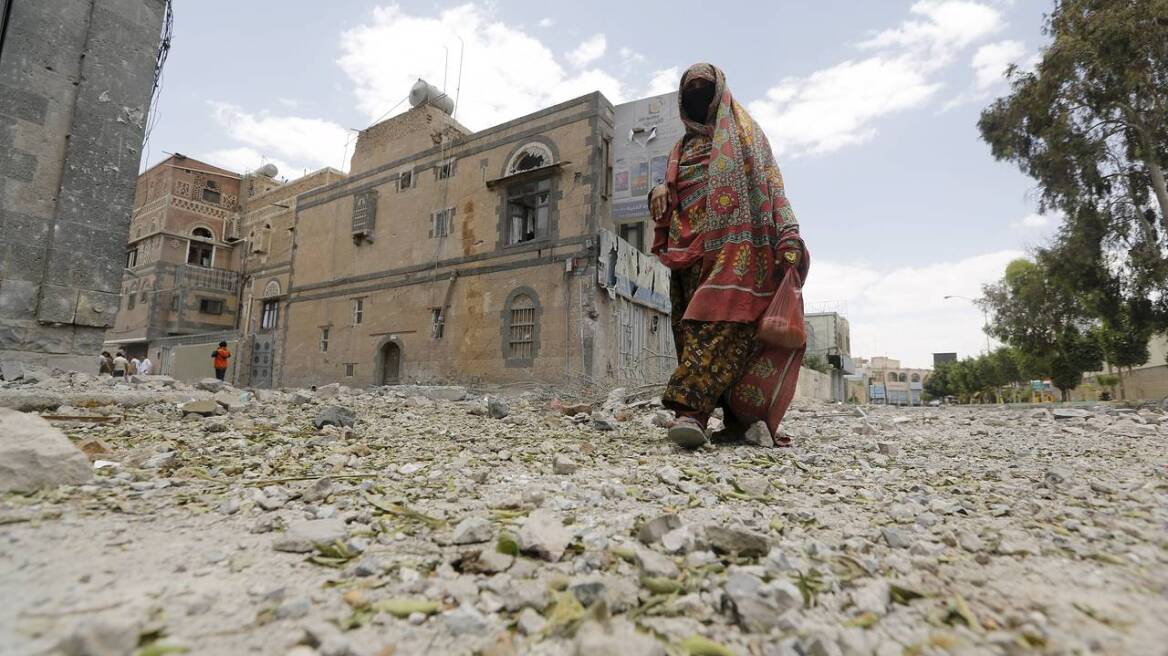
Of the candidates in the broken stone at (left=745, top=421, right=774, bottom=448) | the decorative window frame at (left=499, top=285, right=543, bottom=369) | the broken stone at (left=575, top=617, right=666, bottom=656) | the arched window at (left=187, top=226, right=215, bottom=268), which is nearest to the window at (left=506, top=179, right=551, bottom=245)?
the decorative window frame at (left=499, top=285, right=543, bottom=369)

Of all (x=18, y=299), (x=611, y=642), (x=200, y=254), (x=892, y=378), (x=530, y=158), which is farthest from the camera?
Result: (x=892, y=378)

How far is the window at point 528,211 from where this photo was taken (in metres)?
12.0

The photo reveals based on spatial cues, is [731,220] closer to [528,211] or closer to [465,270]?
[528,211]

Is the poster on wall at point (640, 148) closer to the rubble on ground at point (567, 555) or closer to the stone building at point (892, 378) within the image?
the rubble on ground at point (567, 555)

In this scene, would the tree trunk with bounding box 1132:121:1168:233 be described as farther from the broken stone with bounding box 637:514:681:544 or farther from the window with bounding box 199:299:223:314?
the window with bounding box 199:299:223:314

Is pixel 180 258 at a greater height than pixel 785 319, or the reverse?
pixel 180 258

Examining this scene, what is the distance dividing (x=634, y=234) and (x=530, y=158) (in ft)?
9.82

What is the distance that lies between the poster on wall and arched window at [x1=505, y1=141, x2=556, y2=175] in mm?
1574

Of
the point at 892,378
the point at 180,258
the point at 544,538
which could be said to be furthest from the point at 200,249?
the point at 892,378

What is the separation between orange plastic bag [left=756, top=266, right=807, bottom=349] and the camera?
115 inches

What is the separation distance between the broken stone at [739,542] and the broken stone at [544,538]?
1.23 ft

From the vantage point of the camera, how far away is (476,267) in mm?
12641

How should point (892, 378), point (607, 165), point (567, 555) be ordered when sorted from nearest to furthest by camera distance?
1. point (567, 555)
2. point (607, 165)
3. point (892, 378)

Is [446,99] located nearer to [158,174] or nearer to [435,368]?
[435,368]
